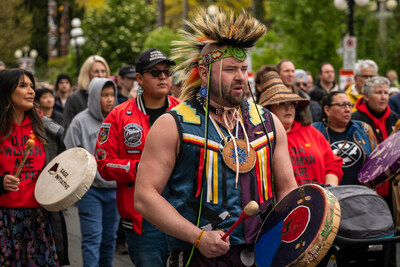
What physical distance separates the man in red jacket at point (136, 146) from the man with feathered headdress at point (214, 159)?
135 cm

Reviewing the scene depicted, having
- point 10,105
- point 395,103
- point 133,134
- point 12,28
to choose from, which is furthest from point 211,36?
point 12,28

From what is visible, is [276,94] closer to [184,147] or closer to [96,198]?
[96,198]

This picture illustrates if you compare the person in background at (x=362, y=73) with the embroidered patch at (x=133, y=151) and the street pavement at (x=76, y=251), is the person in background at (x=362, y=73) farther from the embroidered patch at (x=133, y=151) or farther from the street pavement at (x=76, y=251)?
the embroidered patch at (x=133, y=151)

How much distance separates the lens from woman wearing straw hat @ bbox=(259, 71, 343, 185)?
5.45m

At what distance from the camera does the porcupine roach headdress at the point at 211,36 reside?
322 centimetres

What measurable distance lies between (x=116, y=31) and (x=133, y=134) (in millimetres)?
30878

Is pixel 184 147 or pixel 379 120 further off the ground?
pixel 184 147

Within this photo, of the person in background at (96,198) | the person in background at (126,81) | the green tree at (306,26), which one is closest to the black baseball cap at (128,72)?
the person in background at (126,81)

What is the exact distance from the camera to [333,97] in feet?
21.6

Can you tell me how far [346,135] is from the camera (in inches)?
255

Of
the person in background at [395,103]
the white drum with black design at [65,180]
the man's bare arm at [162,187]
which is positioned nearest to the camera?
the man's bare arm at [162,187]

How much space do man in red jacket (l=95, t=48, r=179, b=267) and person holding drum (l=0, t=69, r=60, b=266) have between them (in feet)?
1.75

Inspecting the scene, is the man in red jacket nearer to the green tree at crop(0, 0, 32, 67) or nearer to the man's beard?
the man's beard

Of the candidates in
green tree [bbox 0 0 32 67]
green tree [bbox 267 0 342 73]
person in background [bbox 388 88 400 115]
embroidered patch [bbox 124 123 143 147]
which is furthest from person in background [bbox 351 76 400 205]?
green tree [bbox 0 0 32 67]
